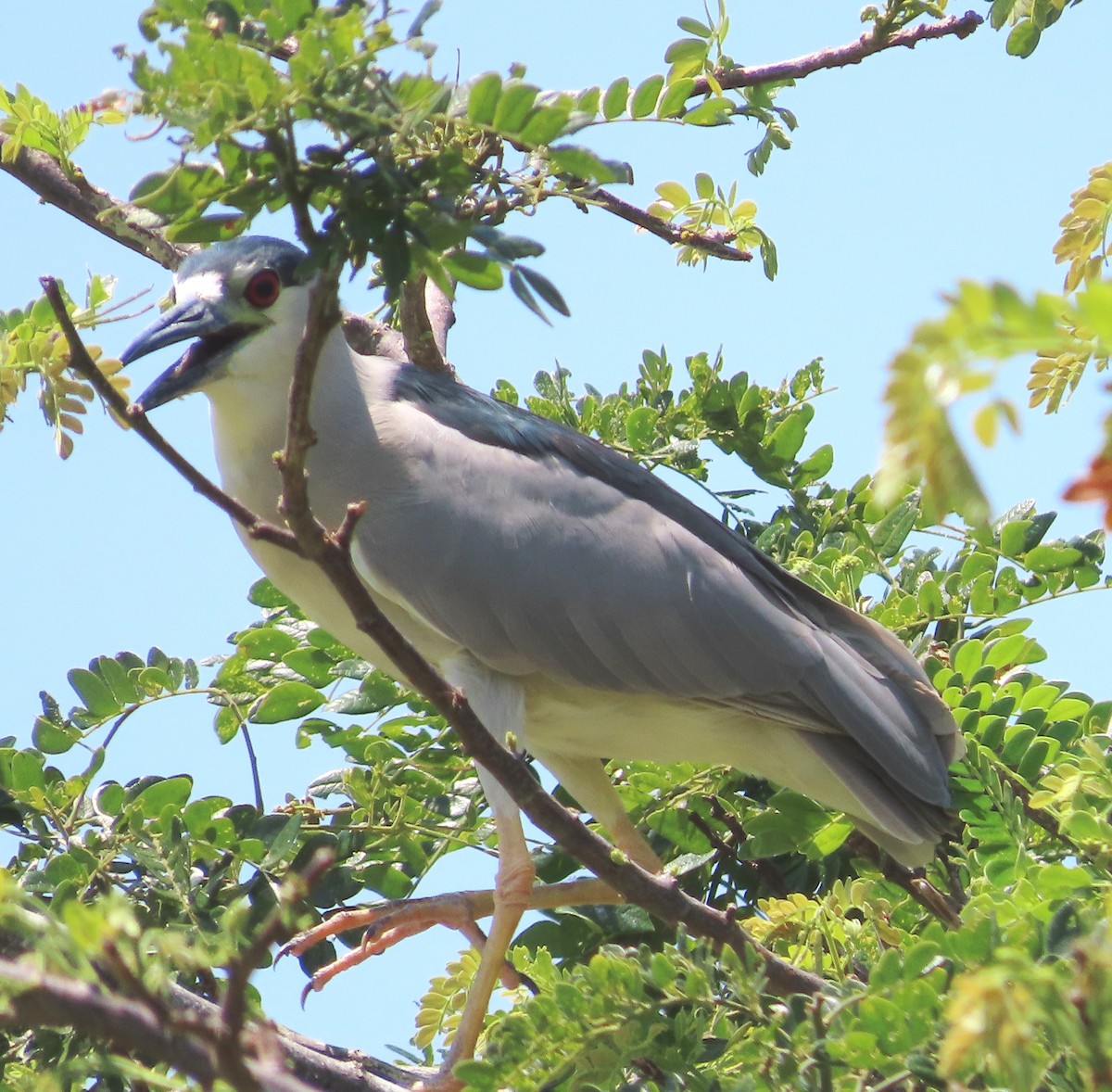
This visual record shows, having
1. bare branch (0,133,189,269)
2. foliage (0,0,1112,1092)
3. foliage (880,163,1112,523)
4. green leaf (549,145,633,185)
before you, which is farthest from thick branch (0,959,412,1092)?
bare branch (0,133,189,269)

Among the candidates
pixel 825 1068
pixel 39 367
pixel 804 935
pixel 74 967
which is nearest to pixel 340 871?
pixel 804 935

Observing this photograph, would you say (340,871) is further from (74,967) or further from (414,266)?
(74,967)

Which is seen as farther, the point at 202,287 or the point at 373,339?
the point at 373,339

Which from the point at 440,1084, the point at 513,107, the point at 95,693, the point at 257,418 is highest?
the point at 257,418

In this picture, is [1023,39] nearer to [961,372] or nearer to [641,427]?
[641,427]

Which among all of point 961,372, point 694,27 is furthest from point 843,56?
point 961,372

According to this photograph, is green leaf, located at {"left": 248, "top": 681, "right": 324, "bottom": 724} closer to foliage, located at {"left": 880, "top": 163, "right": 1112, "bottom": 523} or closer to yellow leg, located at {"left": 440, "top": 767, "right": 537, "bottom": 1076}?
yellow leg, located at {"left": 440, "top": 767, "right": 537, "bottom": 1076}

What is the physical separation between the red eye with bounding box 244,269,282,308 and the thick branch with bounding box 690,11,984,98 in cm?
113

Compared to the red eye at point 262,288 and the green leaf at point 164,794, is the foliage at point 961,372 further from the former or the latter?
the red eye at point 262,288

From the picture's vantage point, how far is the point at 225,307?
3.10m

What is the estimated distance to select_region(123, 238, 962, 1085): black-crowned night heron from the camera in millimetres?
3225

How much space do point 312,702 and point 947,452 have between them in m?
2.55

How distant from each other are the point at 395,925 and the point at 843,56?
7.89ft

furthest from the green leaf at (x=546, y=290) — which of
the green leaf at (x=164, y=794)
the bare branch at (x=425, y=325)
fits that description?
the bare branch at (x=425, y=325)
